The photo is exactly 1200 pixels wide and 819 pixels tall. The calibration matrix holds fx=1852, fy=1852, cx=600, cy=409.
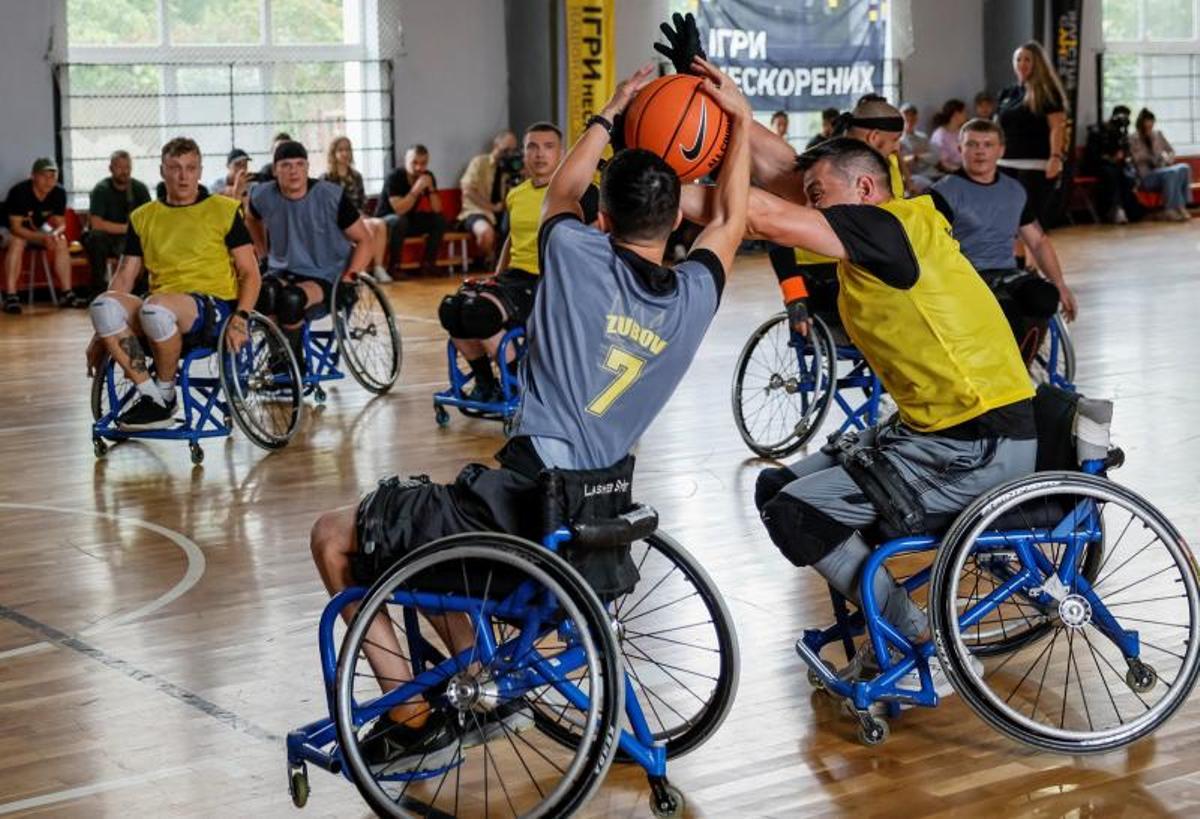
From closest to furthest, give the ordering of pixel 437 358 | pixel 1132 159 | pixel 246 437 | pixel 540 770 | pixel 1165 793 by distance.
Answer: pixel 1165 793 → pixel 540 770 → pixel 246 437 → pixel 437 358 → pixel 1132 159

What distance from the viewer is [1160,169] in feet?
60.5

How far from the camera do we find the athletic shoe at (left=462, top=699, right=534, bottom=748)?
338 cm

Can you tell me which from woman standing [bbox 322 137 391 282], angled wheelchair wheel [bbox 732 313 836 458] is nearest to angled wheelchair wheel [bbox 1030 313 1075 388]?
angled wheelchair wheel [bbox 732 313 836 458]

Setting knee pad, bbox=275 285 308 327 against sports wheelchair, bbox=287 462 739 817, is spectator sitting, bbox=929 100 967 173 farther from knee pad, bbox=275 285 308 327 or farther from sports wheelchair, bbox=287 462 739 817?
sports wheelchair, bbox=287 462 739 817

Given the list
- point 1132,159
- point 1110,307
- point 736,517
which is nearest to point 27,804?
point 736,517

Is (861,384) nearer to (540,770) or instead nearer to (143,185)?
(540,770)

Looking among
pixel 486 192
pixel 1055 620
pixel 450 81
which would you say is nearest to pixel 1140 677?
pixel 1055 620

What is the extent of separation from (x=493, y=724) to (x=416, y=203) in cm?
1113

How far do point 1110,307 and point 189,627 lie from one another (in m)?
7.83

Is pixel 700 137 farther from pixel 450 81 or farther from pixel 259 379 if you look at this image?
pixel 450 81

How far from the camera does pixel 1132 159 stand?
18406 millimetres

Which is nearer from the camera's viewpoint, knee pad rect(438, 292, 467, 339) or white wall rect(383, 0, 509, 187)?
knee pad rect(438, 292, 467, 339)

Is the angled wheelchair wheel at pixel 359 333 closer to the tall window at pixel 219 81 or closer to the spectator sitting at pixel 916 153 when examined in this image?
the tall window at pixel 219 81

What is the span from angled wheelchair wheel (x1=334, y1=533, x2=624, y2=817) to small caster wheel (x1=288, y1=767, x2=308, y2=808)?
0.12m
